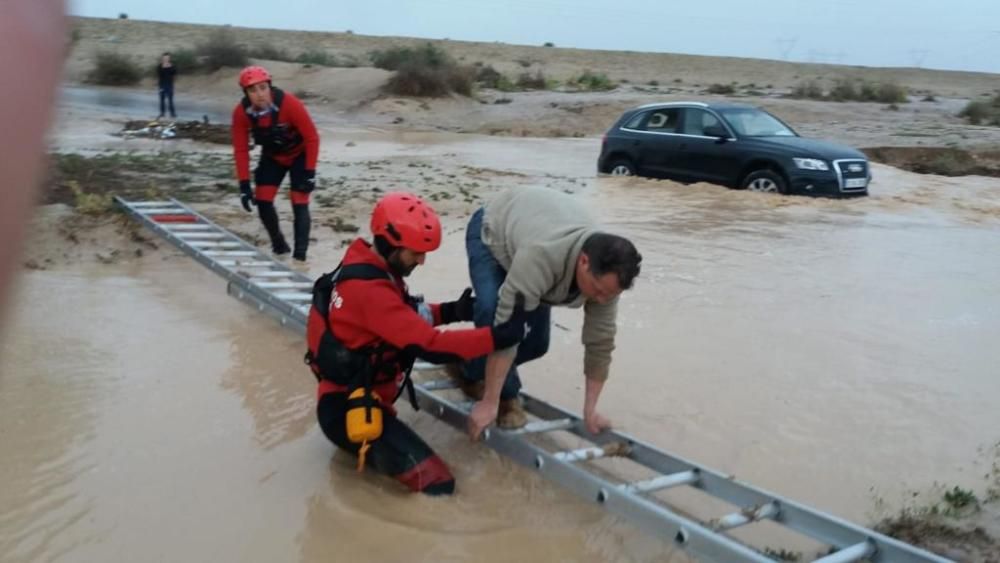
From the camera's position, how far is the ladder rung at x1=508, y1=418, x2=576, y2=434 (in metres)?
5.11

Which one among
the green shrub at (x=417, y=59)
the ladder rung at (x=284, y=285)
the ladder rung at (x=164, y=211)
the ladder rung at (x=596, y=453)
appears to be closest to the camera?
the ladder rung at (x=596, y=453)

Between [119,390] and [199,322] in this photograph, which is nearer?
[119,390]

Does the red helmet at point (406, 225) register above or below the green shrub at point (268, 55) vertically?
below

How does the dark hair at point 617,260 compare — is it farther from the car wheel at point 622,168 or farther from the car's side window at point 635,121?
the car's side window at point 635,121

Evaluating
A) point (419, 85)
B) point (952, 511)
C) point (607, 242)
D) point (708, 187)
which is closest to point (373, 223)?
point (607, 242)

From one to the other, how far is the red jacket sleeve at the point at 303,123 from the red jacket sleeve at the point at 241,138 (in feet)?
1.12

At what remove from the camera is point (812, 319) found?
8.09 meters

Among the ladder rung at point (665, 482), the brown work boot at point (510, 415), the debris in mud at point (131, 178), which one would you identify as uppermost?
the debris in mud at point (131, 178)

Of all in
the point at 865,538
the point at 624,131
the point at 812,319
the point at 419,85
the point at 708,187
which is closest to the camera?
the point at 865,538

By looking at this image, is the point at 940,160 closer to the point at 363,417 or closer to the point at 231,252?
the point at 231,252

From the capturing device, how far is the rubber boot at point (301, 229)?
919 centimetres

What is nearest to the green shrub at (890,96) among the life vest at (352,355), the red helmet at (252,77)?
the red helmet at (252,77)

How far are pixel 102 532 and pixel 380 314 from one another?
4.93 ft

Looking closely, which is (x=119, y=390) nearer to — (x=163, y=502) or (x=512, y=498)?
(x=163, y=502)
